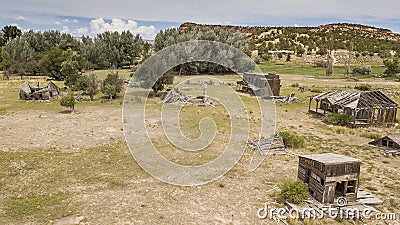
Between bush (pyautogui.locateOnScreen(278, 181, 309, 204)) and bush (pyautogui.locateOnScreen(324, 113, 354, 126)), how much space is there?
13.6 meters

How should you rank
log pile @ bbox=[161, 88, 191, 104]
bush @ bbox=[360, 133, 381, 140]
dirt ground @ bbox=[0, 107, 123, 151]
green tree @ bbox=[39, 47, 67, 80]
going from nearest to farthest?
dirt ground @ bbox=[0, 107, 123, 151] < bush @ bbox=[360, 133, 381, 140] < log pile @ bbox=[161, 88, 191, 104] < green tree @ bbox=[39, 47, 67, 80]

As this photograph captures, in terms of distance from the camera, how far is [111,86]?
109 feet

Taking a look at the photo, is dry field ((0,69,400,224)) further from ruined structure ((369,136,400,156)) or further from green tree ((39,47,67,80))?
green tree ((39,47,67,80))

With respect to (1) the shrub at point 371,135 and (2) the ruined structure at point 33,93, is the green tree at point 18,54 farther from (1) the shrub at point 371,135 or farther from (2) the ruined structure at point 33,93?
(1) the shrub at point 371,135

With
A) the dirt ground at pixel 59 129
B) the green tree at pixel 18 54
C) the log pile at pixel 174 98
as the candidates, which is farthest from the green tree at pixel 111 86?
the green tree at pixel 18 54

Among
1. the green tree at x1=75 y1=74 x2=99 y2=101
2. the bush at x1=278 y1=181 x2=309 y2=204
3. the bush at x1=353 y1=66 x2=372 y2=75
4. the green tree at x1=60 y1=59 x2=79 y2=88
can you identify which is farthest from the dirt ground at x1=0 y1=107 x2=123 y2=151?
the bush at x1=353 y1=66 x2=372 y2=75

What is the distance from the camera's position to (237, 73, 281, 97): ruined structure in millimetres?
35656

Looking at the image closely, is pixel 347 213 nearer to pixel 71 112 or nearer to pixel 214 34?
pixel 71 112

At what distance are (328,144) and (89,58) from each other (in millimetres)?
56096

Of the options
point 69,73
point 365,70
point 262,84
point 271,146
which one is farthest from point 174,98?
point 365,70

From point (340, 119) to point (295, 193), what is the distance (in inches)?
564

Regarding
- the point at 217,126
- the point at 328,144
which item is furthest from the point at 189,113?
the point at 328,144

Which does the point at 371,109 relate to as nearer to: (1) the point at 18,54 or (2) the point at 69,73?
(2) the point at 69,73

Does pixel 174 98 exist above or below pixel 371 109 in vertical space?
below
